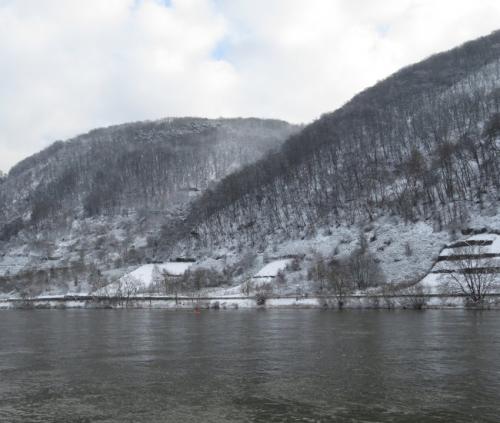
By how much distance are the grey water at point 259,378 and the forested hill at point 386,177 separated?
85.8 metres

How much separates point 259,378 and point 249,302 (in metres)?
89.1

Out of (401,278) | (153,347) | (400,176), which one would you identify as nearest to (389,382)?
(153,347)

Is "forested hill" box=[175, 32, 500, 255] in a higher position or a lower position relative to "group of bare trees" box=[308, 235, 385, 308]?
higher

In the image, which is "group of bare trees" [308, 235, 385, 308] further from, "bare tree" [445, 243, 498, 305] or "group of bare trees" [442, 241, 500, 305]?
"bare tree" [445, 243, 498, 305]

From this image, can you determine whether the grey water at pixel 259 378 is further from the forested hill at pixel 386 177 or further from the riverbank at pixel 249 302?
the forested hill at pixel 386 177

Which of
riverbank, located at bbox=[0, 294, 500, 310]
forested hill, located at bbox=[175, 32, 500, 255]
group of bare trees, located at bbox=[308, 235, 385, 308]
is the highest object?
forested hill, located at bbox=[175, 32, 500, 255]

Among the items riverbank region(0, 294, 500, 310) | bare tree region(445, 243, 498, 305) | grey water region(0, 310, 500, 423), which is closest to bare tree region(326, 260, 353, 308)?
riverbank region(0, 294, 500, 310)

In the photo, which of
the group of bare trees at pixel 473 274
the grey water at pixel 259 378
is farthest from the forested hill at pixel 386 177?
the grey water at pixel 259 378

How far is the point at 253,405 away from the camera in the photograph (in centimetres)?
2303

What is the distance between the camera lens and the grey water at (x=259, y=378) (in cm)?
2188

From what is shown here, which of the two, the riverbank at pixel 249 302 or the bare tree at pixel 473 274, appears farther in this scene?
the riverbank at pixel 249 302

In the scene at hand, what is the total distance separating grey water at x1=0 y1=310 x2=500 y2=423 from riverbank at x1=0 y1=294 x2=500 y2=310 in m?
40.3

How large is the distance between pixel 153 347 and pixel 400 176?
119 meters

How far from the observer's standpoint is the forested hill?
13188 centimetres
